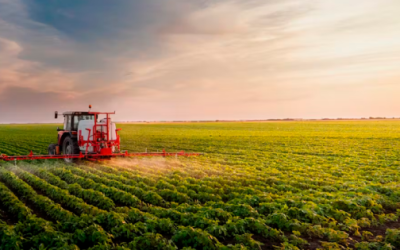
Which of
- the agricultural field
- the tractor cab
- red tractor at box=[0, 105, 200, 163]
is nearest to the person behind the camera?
the agricultural field

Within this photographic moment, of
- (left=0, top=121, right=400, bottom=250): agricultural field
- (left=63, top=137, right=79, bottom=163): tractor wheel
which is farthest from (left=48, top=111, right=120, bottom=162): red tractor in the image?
(left=0, top=121, right=400, bottom=250): agricultural field

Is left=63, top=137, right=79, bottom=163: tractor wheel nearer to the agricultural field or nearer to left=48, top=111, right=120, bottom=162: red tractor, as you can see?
left=48, top=111, right=120, bottom=162: red tractor

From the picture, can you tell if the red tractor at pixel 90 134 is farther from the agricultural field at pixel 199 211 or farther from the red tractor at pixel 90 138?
the agricultural field at pixel 199 211

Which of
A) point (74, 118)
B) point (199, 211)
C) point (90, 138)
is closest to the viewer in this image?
point (199, 211)

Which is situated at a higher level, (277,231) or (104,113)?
(104,113)

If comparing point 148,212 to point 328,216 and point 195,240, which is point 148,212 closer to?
point 195,240

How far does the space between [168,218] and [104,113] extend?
36.3 feet

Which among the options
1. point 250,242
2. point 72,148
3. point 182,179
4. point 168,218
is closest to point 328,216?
point 250,242

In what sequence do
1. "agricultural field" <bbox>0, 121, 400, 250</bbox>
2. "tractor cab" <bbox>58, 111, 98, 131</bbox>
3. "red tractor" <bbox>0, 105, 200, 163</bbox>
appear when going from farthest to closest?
"tractor cab" <bbox>58, 111, 98, 131</bbox>
"red tractor" <bbox>0, 105, 200, 163</bbox>
"agricultural field" <bbox>0, 121, 400, 250</bbox>

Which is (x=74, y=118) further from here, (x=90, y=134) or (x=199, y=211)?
(x=199, y=211)

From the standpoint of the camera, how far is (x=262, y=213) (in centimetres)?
952

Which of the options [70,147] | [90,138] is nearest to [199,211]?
[90,138]

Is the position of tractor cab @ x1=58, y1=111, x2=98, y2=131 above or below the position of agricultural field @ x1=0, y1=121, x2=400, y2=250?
above

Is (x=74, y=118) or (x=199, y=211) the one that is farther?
(x=74, y=118)
